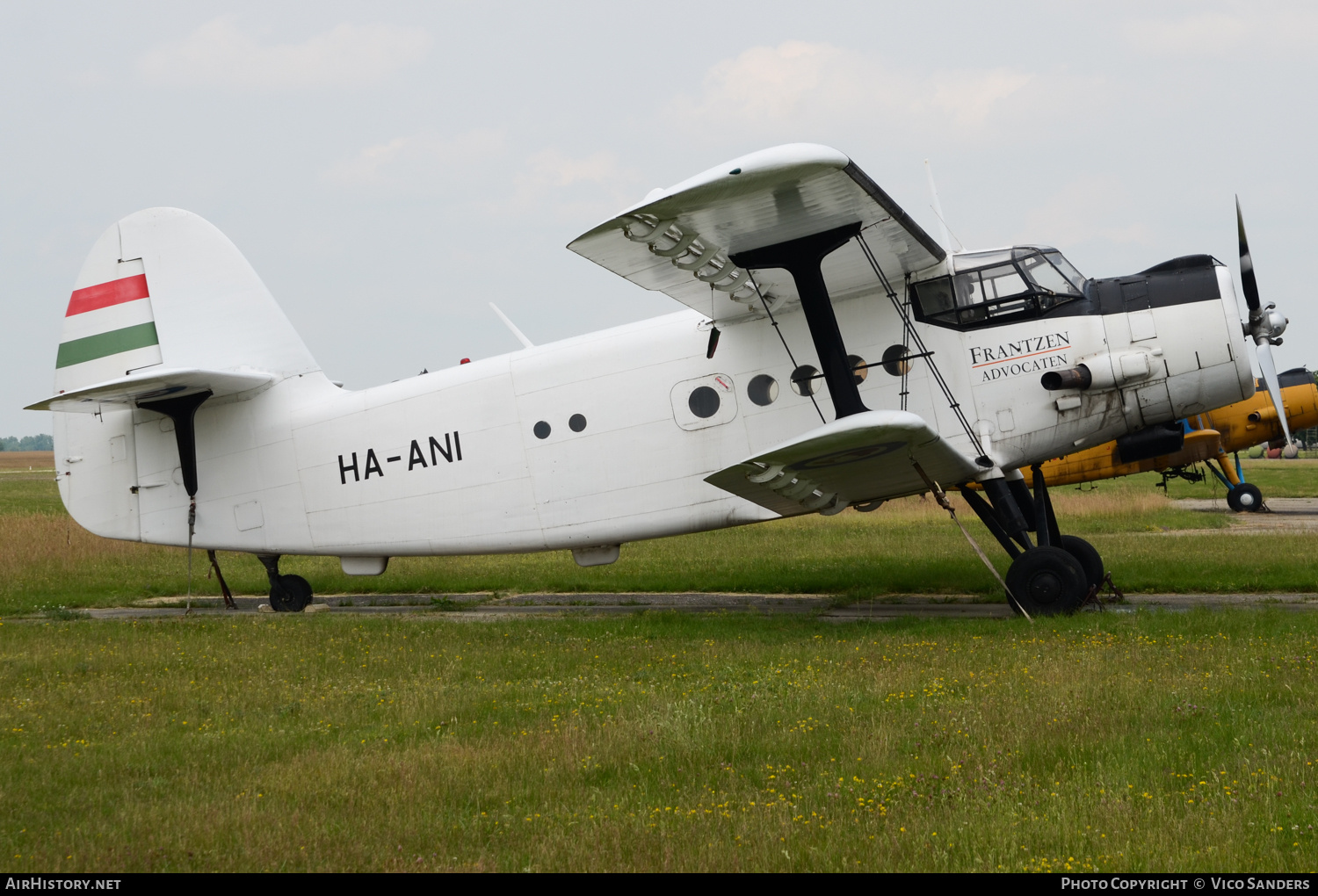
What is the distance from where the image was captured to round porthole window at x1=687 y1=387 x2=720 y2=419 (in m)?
11.5

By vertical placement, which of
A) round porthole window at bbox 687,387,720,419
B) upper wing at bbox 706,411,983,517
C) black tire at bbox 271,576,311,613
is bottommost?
black tire at bbox 271,576,311,613

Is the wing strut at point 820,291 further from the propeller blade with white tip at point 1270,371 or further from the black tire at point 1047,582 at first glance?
the propeller blade with white tip at point 1270,371

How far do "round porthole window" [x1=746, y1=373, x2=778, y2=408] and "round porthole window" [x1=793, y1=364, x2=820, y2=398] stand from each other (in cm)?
23

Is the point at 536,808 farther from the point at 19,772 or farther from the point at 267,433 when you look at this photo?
the point at 267,433

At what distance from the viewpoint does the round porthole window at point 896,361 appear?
35.7 feet

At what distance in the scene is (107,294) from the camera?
14.0 metres

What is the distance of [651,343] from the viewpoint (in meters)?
11.9

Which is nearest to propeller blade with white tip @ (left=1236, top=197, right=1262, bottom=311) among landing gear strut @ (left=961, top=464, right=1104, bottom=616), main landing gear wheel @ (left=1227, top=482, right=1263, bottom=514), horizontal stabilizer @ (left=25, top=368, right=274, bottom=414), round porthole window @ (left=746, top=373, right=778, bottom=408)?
landing gear strut @ (left=961, top=464, right=1104, bottom=616)

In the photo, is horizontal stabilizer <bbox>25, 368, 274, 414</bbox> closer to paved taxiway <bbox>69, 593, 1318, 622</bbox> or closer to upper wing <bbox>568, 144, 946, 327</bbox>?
paved taxiway <bbox>69, 593, 1318, 622</bbox>

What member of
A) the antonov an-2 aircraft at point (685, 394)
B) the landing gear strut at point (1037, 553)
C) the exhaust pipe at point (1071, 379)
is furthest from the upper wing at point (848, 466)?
the exhaust pipe at point (1071, 379)

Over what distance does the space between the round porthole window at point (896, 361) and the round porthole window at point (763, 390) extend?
124 cm

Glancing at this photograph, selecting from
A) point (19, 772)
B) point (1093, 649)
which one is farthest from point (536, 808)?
point (1093, 649)

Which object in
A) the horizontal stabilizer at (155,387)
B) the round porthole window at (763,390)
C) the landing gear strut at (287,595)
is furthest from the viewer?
the landing gear strut at (287,595)

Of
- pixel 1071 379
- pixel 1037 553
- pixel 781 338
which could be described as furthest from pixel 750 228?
pixel 1037 553
